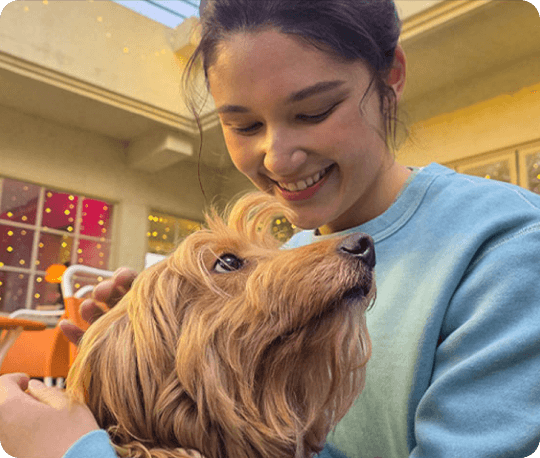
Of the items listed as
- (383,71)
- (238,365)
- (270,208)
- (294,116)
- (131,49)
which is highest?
(131,49)

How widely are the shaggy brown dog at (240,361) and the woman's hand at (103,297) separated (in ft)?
0.47

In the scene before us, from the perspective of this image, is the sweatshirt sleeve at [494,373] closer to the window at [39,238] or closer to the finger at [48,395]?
the finger at [48,395]

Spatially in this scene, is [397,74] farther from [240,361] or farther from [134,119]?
[134,119]

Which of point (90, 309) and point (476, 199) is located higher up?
point (476, 199)

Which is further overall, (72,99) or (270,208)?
(72,99)

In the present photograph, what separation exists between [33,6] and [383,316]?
5.65m

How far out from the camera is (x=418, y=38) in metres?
4.68

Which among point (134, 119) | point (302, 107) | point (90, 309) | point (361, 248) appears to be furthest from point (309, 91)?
point (134, 119)

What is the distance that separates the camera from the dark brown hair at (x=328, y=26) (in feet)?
3.40

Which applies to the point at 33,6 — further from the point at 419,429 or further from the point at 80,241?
the point at 419,429

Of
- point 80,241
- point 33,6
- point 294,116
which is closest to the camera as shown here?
point 294,116

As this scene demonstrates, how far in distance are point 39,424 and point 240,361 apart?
315mm

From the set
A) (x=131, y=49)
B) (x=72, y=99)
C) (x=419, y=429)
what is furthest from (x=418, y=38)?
(x=419, y=429)

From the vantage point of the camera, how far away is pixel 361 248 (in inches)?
37.8
